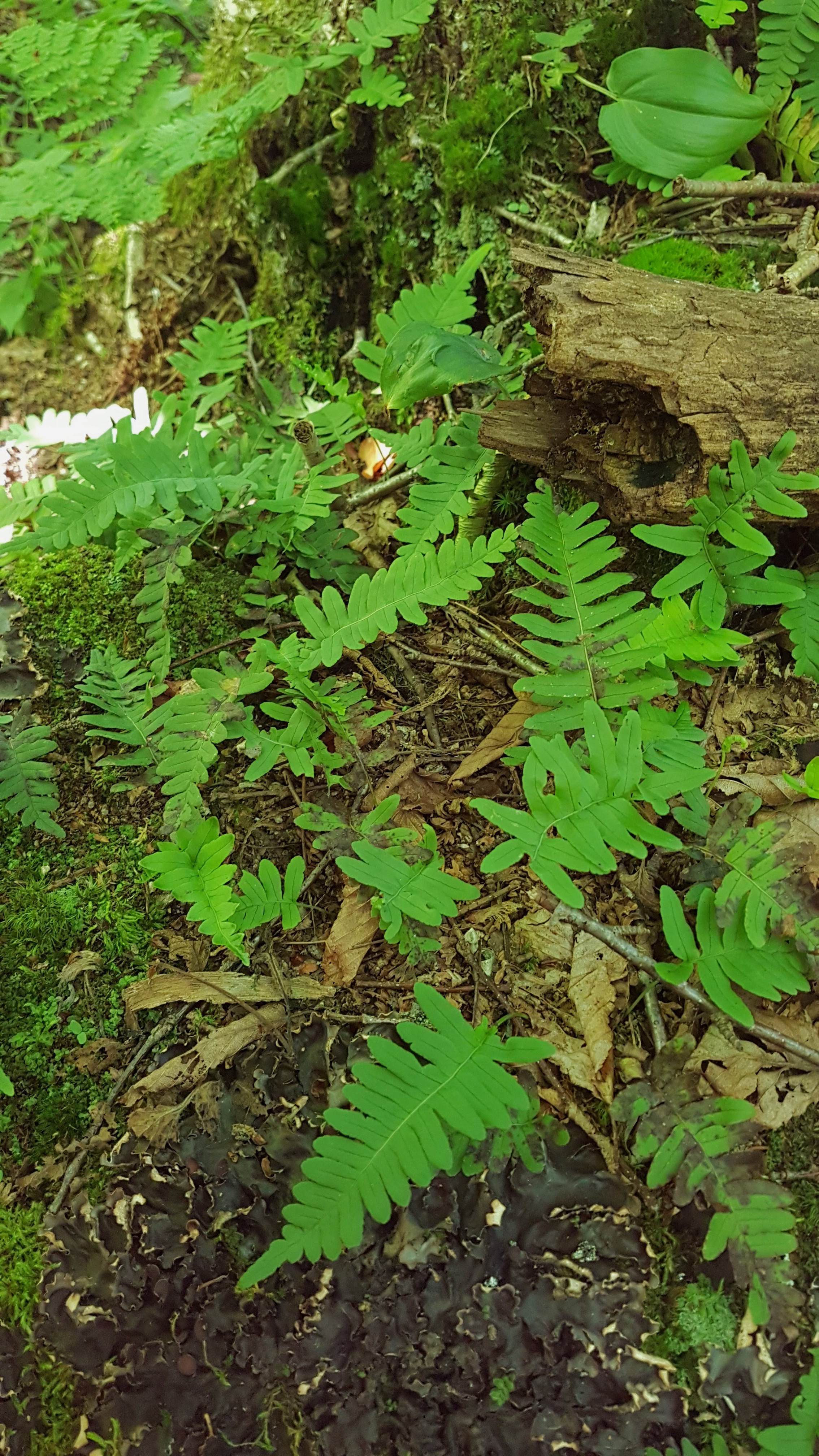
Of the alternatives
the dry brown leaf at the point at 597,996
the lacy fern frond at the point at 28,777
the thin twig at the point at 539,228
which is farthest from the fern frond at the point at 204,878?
the thin twig at the point at 539,228

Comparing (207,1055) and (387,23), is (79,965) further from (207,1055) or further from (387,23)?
(387,23)

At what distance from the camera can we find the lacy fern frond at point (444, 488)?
2482mm

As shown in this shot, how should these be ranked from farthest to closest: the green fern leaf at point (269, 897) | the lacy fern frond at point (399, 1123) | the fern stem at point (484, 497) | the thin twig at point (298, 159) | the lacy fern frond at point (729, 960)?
the thin twig at point (298, 159) < the fern stem at point (484, 497) < the green fern leaf at point (269, 897) < the lacy fern frond at point (729, 960) < the lacy fern frond at point (399, 1123)

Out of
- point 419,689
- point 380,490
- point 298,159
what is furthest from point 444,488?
point 298,159

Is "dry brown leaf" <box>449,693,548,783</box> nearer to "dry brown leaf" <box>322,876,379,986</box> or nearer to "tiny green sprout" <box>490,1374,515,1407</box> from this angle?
"dry brown leaf" <box>322,876,379,986</box>

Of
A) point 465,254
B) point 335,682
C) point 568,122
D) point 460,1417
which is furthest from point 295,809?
point 568,122

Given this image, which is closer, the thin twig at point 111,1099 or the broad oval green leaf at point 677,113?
the thin twig at point 111,1099

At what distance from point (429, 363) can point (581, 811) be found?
128 centimetres

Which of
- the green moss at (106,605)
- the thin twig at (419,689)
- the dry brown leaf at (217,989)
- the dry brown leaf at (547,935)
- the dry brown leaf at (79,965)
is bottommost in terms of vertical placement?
the dry brown leaf at (547,935)

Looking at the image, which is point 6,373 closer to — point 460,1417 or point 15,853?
point 15,853

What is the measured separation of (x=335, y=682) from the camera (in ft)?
8.16

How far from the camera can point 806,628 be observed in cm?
233

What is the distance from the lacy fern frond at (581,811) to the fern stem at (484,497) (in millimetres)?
812

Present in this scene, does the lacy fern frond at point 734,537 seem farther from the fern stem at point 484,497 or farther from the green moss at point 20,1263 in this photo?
the green moss at point 20,1263
